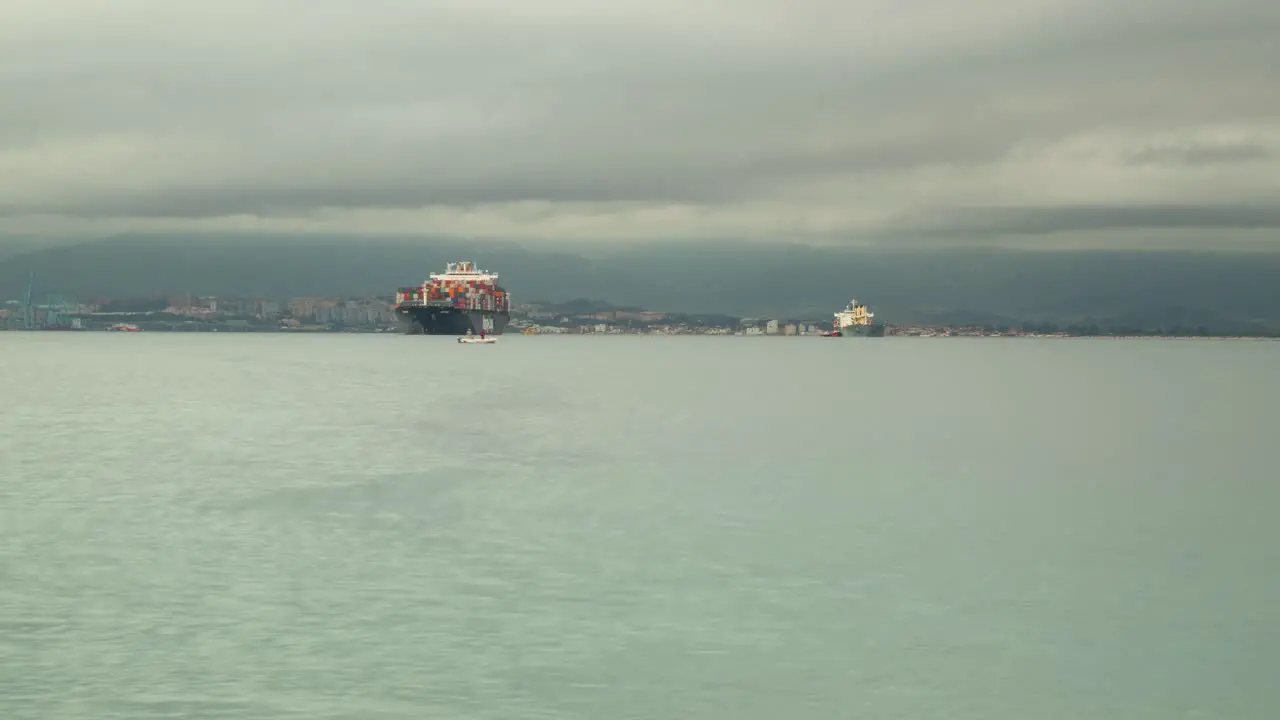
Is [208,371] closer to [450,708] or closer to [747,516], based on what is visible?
[747,516]

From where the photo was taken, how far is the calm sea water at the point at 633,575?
21.9 m

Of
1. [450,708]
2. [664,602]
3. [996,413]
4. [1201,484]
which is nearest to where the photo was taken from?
[450,708]

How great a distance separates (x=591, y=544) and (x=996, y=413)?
67066 mm

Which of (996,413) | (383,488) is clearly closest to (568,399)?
(996,413)

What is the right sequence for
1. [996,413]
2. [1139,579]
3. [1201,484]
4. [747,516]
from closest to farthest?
[1139,579] → [747,516] → [1201,484] → [996,413]

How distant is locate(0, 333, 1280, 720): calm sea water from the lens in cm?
2192

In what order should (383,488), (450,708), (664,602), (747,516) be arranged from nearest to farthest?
(450,708) → (664,602) → (747,516) → (383,488)

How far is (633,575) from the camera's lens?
31.8 metres

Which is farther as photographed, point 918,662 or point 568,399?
point 568,399

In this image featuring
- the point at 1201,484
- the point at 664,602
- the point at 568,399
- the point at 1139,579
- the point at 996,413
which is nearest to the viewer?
the point at 664,602

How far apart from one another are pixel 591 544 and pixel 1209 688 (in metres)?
18.0

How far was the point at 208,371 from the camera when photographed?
566 feet

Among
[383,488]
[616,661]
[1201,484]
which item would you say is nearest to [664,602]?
[616,661]

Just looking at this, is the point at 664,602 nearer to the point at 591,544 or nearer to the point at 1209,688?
the point at 591,544
